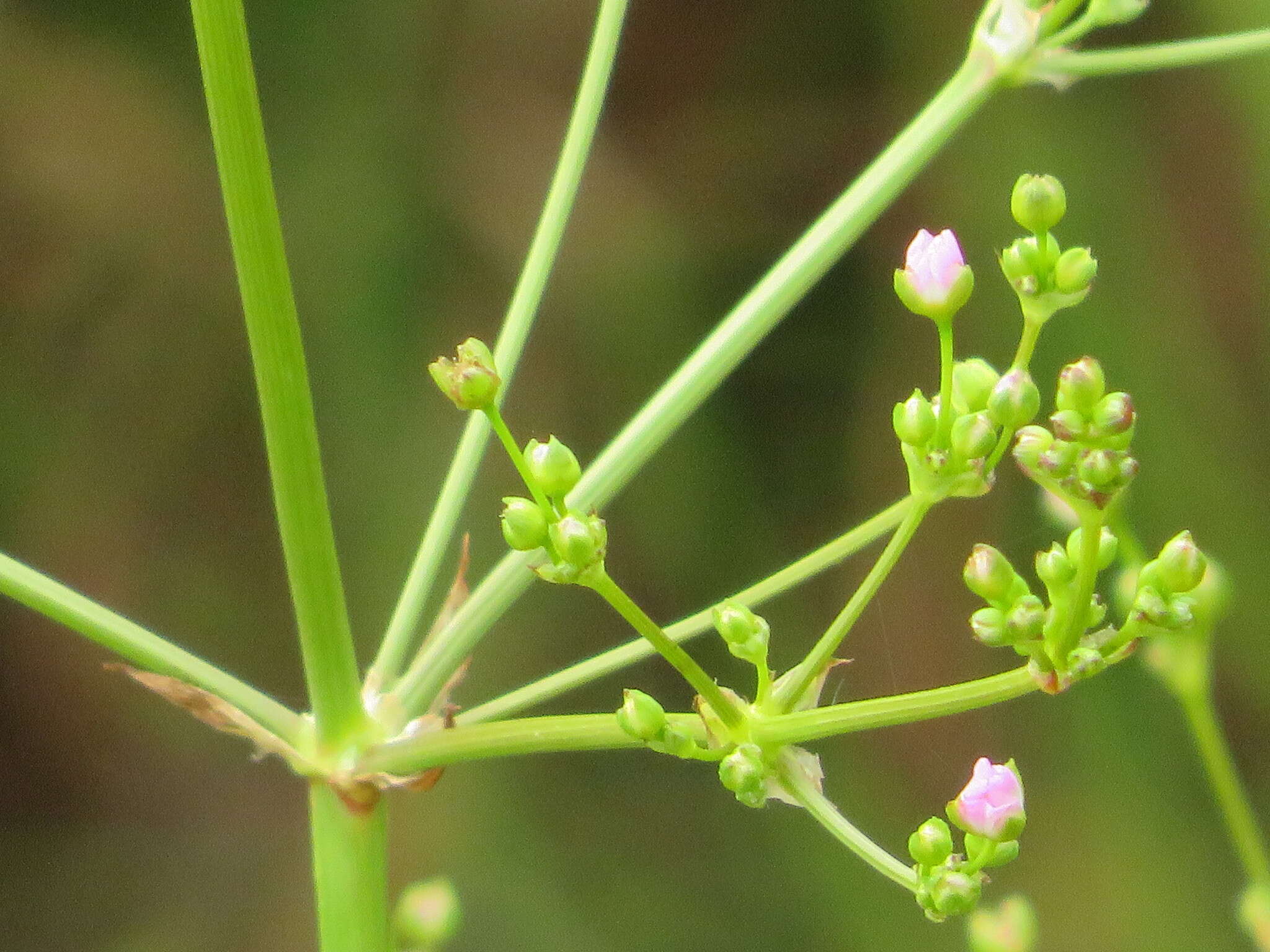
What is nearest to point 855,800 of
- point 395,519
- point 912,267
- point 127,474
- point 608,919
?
point 608,919

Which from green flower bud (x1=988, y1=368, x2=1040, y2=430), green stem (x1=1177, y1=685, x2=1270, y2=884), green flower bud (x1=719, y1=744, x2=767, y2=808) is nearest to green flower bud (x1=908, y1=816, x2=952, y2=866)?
green flower bud (x1=719, y1=744, x2=767, y2=808)

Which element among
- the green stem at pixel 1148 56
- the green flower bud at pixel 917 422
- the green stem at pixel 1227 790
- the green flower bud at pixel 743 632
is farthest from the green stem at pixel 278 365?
the green stem at pixel 1227 790

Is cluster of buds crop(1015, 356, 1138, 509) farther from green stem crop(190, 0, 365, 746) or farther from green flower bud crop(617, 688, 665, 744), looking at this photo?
green stem crop(190, 0, 365, 746)

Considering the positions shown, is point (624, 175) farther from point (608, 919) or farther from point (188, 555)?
point (608, 919)

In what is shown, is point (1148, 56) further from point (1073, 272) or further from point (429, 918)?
point (429, 918)

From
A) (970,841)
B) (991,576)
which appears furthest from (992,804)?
(991,576)

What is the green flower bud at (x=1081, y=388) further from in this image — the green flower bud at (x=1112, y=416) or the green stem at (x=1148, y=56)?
the green stem at (x=1148, y=56)
